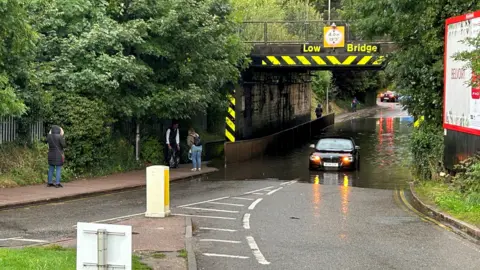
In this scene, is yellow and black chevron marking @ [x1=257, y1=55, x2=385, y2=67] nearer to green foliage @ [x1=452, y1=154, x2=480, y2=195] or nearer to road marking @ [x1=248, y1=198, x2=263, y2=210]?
road marking @ [x1=248, y1=198, x2=263, y2=210]

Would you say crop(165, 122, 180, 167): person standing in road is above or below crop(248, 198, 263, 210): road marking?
above

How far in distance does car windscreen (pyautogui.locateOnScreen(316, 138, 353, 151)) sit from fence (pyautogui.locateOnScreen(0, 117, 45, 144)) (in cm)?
1171

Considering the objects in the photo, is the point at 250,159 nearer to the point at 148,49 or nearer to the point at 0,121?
the point at 148,49

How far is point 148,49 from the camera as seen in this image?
77.8 ft

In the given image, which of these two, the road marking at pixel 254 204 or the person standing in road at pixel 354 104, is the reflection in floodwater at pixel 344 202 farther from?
the person standing in road at pixel 354 104

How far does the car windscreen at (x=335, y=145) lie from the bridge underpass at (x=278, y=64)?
3.61 metres

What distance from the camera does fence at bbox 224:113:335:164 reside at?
106 feet

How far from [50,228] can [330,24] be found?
2097cm

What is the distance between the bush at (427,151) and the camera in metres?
20.2

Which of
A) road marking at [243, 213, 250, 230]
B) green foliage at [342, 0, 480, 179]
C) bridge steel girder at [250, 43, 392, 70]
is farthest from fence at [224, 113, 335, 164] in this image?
road marking at [243, 213, 250, 230]

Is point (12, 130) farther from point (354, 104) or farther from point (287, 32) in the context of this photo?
point (354, 104)

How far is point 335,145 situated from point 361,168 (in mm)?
2038

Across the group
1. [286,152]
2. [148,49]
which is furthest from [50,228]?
[286,152]

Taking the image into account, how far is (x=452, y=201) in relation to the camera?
49.0ft
